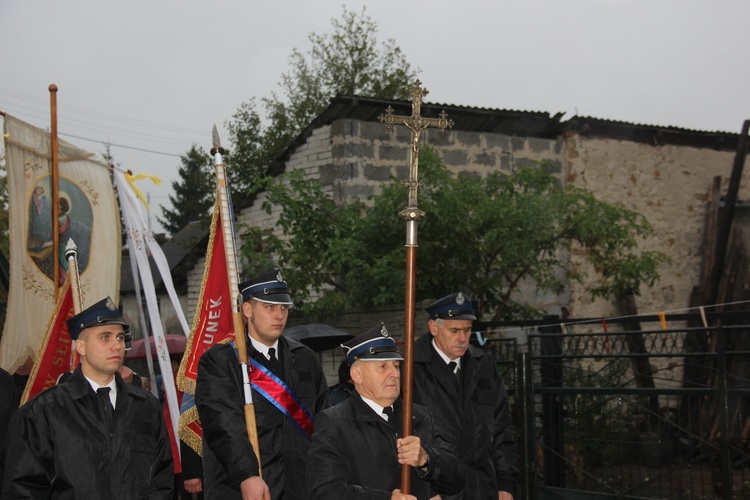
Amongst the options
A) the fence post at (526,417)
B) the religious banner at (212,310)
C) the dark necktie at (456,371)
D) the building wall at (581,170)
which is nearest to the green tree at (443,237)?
the building wall at (581,170)

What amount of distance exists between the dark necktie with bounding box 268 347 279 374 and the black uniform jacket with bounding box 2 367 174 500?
0.76m

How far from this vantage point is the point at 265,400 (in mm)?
5508

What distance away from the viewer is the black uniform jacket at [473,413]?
6031mm

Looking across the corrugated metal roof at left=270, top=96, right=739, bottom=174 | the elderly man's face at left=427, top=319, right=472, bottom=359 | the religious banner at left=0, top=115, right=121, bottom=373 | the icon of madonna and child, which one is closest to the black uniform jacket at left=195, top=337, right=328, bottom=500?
the elderly man's face at left=427, top=319, right=472, bottom=359

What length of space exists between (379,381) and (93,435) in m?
1.67

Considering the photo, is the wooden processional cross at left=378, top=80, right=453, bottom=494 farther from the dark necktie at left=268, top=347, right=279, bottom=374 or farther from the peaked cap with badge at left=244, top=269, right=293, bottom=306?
the dark necktie at left=268, top=347, right=279, bottom=374

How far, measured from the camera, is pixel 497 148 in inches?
587

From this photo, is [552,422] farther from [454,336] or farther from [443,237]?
[454,336]

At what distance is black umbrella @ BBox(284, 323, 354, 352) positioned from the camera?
10.0 metres

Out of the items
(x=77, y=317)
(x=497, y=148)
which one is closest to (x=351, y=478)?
(x=77, y=317)

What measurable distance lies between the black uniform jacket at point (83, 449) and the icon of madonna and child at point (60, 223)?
3273mm

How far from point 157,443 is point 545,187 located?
321 inches

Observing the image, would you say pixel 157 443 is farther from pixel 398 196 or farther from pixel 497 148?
pixel 497 148

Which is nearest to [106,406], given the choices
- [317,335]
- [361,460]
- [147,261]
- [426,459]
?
[361,460]
